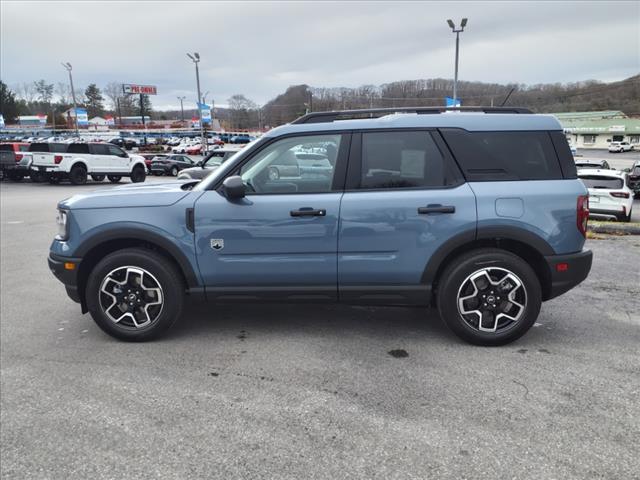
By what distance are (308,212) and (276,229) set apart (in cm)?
29

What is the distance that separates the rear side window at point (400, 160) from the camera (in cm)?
384

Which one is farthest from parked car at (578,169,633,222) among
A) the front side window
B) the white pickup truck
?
the white pickup truck

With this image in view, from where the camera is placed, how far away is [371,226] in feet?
12.4

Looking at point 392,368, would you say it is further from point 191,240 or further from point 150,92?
point 150,92

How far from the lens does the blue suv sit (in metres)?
3.76

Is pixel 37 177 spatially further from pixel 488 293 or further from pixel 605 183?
pixel 488 293

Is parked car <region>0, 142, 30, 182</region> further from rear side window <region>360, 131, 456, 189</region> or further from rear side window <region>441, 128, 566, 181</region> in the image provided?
rear side window <region>441, 128, 566, 181</region>

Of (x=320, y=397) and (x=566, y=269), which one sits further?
(x=566, y=269)

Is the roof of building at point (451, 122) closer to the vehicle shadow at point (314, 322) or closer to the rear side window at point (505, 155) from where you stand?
the rear side window at point (505, 155)

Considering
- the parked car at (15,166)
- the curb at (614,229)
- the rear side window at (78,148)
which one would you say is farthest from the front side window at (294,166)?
the parked car at (15,166)

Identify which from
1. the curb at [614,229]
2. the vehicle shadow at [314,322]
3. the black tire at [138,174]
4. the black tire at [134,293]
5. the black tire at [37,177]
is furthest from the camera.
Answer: the black tire at [138,174]

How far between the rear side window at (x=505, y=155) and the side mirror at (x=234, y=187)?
1.69 m

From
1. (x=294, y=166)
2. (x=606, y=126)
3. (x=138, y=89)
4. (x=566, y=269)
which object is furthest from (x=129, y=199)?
(x=138, y=89)

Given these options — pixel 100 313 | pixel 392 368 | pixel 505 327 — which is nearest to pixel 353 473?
pixel 392 368
